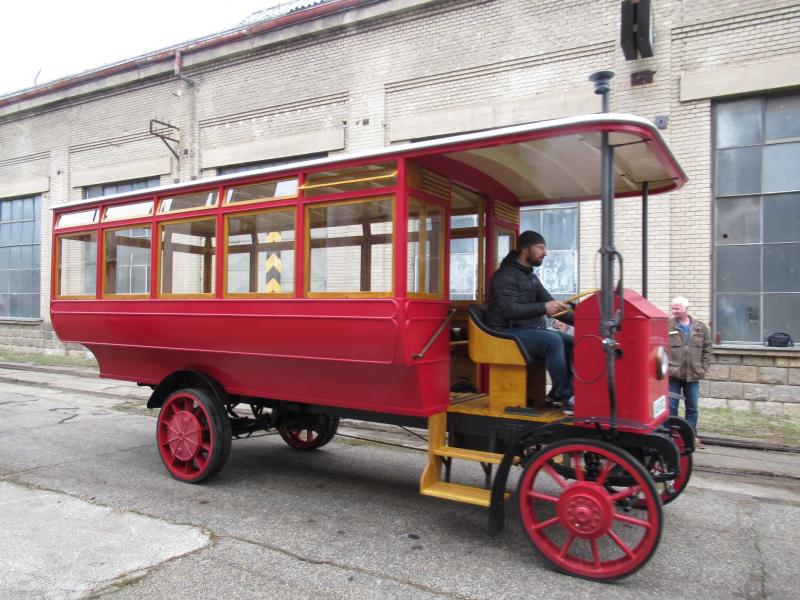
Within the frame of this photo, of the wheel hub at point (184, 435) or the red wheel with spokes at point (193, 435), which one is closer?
the red wheel with spokes at point (193, 435)

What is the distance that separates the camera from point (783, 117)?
867 centimetres

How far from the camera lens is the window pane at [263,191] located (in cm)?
478

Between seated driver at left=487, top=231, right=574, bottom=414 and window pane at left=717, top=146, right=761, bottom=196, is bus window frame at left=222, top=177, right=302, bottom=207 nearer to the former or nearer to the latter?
seated driver at left=487, top=231, right=574, bottom=414

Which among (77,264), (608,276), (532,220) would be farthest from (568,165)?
(532,220)

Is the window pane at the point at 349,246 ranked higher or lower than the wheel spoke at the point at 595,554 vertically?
higher

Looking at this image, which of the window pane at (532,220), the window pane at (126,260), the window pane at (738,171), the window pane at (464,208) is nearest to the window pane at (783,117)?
the window pane at (738,171)

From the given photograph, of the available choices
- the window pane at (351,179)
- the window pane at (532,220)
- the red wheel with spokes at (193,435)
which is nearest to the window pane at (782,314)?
the window pane at (532,220)

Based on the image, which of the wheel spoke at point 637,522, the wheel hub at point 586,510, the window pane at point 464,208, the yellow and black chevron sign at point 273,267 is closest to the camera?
the wheel spoke at point 637,522

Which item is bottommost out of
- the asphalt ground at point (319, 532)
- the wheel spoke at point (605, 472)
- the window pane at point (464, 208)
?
the asphalt ground at point (319, 532)

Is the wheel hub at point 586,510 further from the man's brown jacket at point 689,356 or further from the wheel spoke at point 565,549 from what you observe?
the man's brown jacket at point 689,356

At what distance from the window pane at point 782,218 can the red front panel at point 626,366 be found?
242 inches

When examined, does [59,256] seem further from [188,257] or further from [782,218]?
[782,218]

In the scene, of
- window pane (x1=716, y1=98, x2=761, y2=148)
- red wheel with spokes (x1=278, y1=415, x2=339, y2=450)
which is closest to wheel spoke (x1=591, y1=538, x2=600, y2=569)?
red wheel with spokes (x1=278, y1=415, x2=339, y2=450)

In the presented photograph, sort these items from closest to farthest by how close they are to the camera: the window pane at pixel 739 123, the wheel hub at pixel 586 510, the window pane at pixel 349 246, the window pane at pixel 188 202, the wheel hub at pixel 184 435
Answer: the wheel hub at pixel 586 510
the window pane at pixel 349 246
the window pane at pixel 188 202
the wheel hub at pixel 184 435
the window pane at pixel 739 123
